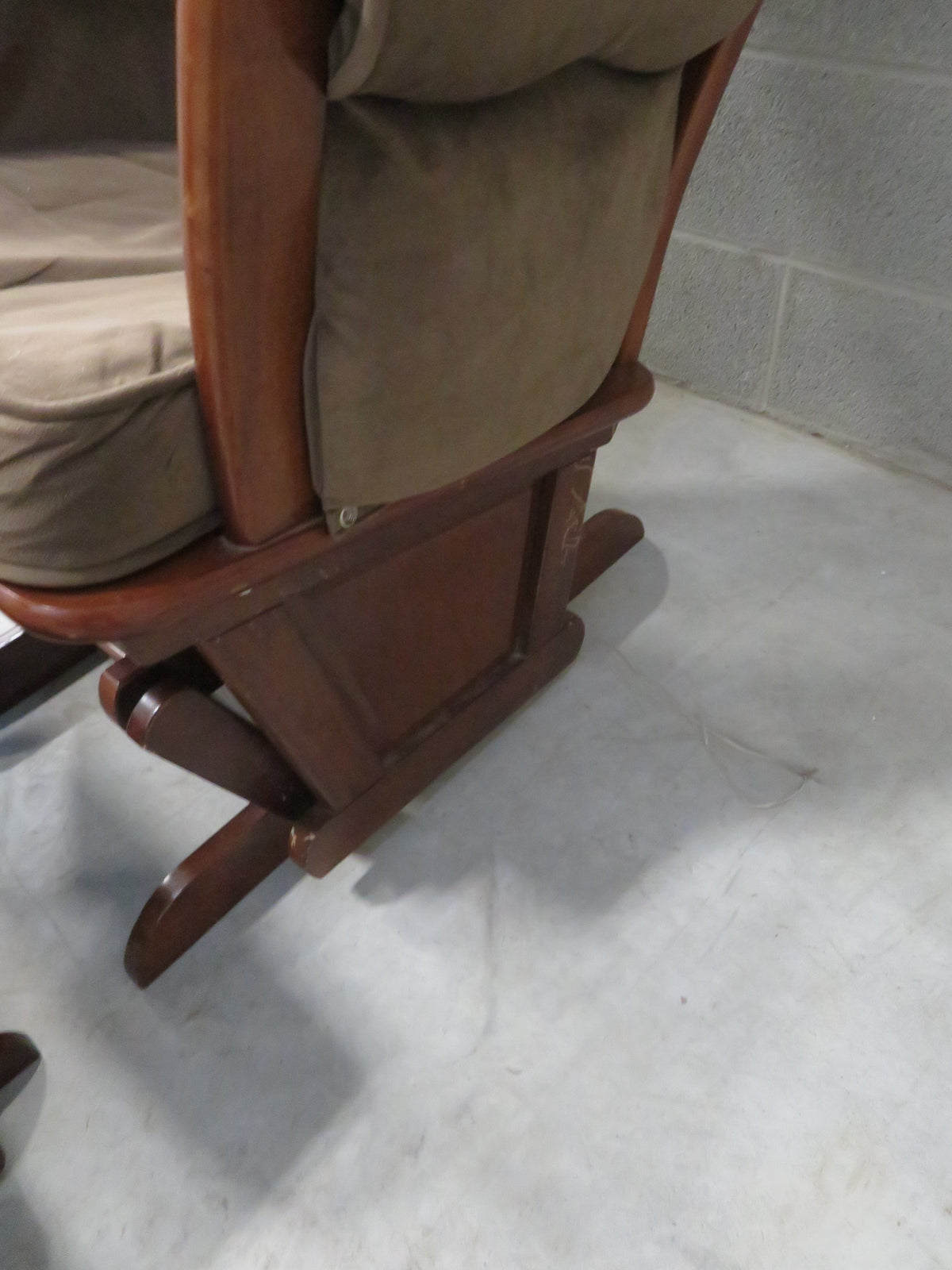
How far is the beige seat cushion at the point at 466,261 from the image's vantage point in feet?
1.73

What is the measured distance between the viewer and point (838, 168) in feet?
4.31

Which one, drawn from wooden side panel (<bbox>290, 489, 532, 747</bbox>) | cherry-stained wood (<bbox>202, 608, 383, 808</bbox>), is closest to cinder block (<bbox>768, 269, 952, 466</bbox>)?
wooden side panel (<bbox>290, 489, 532, 747</bbox>)

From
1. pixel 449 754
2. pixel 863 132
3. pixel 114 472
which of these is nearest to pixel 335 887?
pixel 449 754

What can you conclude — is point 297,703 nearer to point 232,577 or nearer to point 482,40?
point 232,577

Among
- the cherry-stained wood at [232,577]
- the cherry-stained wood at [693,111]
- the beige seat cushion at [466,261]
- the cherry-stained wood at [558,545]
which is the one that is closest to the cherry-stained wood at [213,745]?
the cherry-stained wood at [232,577]

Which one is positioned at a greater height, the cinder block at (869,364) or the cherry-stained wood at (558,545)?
the cherry-stained wood at (558,545)

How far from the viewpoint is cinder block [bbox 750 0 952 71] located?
1.15 m

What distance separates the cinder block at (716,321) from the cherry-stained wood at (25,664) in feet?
4.04

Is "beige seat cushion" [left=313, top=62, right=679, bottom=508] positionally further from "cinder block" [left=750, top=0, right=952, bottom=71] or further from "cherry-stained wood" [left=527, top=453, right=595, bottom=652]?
"cinder block" [left=750, top=0, right=952, bottom=71]

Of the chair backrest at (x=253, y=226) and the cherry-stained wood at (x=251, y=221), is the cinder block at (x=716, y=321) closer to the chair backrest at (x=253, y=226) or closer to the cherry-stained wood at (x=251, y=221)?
the chair backrest at (x=253, y=226)

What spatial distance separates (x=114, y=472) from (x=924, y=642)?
107 centimetres

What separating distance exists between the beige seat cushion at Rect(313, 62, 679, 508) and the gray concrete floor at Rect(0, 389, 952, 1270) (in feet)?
1.56

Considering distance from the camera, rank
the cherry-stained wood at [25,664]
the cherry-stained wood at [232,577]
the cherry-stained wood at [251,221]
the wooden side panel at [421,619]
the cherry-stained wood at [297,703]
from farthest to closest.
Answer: the cherry-stained wood at [25,664] < the wooden side panel at [421,619] < the cherry-stained wood at [297,703] < the cherry-stained wood at [232,577] < the cherry-stained wood at [251,221]

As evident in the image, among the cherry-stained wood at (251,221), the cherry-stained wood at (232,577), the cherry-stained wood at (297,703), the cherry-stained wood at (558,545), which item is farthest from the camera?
the cherry-stained wood at (558,545)
